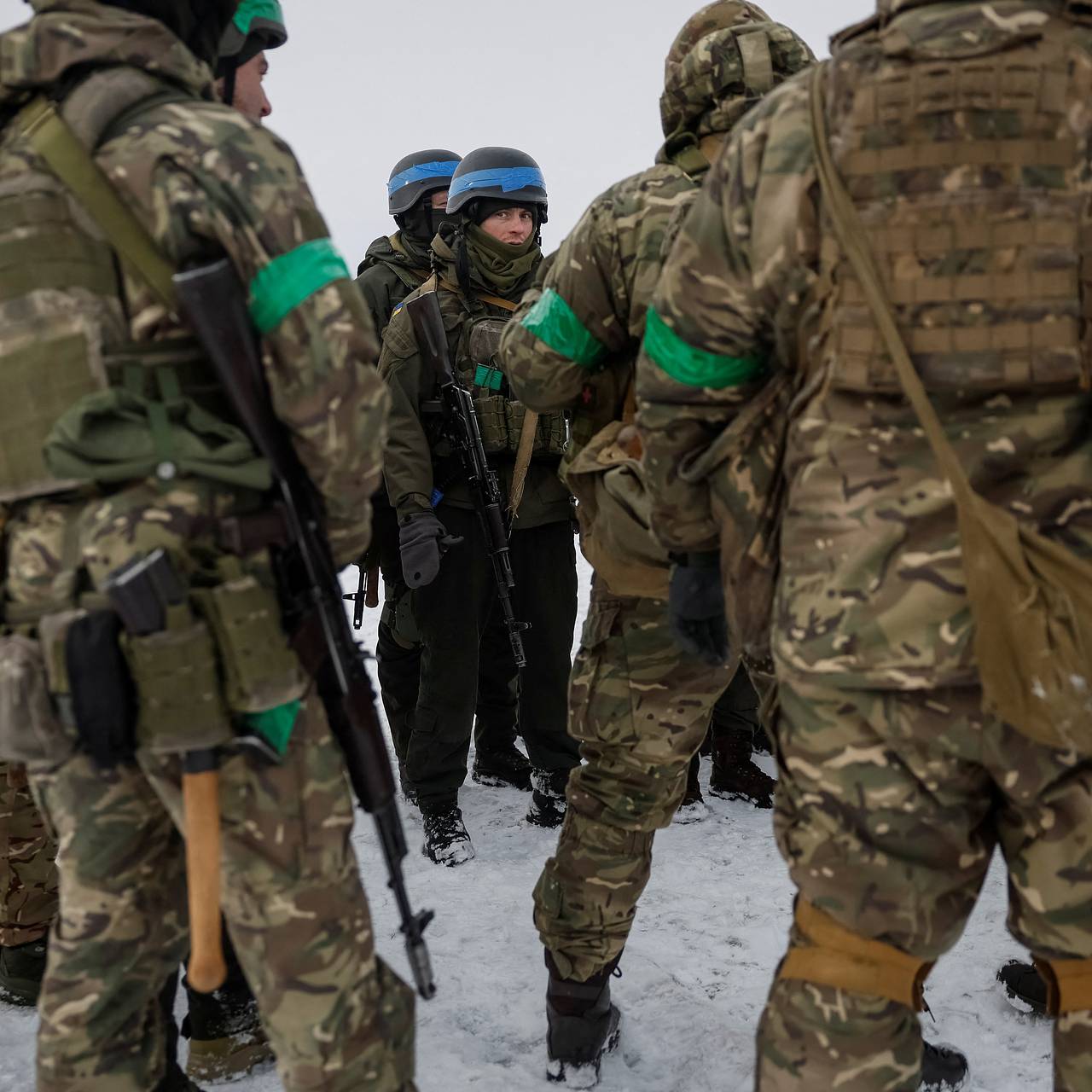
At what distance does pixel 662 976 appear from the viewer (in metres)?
2.90

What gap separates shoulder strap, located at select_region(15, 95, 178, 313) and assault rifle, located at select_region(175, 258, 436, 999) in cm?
9

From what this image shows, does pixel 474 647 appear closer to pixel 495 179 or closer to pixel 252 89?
pixel 495 179

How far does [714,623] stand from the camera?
2.17 meters

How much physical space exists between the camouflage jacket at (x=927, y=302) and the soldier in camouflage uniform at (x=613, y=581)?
29.0 inches

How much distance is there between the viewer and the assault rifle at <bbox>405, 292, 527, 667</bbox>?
12.0ft

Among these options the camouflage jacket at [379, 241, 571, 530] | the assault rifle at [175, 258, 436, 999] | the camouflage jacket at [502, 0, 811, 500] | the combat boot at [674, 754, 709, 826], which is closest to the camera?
the assault rifle at [175, 258, 436, 999]

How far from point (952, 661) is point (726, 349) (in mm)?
617

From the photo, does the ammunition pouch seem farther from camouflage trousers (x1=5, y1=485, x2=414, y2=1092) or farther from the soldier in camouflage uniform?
the soldier in camouflage uniform

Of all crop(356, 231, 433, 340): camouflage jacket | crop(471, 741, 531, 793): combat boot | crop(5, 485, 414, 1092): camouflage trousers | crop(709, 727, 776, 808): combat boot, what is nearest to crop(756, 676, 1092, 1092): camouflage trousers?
crop(5, 485, 414, 1092): camouflage trousers

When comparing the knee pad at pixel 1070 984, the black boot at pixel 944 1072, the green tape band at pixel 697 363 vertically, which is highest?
the green tape band at pixel 697 363

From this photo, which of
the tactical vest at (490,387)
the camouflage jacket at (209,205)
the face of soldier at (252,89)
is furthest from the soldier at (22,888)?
the tactical vest at (490,387)

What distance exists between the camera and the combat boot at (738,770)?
411cm

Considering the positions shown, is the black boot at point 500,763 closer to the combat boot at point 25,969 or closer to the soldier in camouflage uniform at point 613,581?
the soldier in camouflage uniform at point 613,581

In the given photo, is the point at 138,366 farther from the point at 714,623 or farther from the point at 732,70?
the point at 732,70
